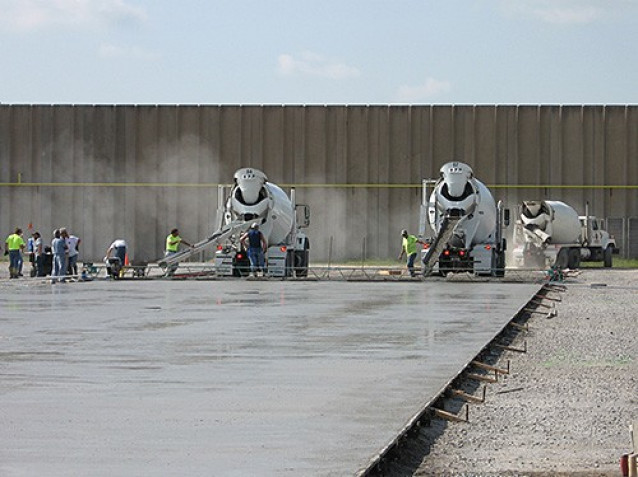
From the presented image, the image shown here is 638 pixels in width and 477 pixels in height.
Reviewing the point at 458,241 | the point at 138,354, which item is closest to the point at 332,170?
the point at 458,241

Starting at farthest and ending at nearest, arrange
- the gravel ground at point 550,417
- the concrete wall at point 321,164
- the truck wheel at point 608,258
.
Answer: the concrete wall at point 321,164 < the truck wheel at point 608,258 < the gravel ground at point 550,417

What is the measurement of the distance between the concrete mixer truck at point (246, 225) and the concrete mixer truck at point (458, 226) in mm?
4023

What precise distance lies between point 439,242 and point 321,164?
20.5m

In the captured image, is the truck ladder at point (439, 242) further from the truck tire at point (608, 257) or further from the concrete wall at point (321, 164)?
the concrete wall at point (321, 164)

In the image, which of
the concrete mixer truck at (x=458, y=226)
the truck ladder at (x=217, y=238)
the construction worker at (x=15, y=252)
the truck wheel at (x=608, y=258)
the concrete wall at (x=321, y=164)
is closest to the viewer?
the truck ladder at (x=217, y=238)

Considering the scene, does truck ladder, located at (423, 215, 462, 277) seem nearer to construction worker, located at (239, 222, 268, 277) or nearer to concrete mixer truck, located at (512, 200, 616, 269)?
construction worker, located at (239, 222, 268, 277)

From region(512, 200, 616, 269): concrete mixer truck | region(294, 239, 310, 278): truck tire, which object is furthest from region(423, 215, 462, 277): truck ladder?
region(512, 200, 616, 269): concrete mixer truck

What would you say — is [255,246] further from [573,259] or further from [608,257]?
[608,257]

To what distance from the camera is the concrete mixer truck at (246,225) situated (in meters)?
39.7

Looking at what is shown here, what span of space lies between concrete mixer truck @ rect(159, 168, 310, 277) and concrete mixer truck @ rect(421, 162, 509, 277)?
13.2ft

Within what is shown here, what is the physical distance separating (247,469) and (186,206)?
52464mm

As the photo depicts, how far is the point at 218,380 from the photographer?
12.7 m

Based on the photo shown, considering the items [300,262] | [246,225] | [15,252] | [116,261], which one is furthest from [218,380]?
[300,262]

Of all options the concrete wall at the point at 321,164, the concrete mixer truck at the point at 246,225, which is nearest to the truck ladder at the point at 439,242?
the concrete mixer truck at the point at 246,225
